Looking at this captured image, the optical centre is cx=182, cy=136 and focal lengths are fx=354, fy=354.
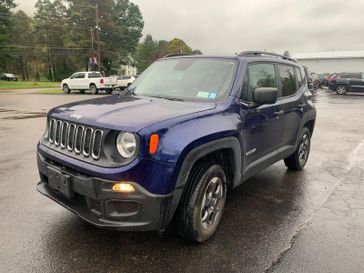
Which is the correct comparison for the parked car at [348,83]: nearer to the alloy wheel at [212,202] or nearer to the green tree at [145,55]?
the alloy wheel at [212,202]

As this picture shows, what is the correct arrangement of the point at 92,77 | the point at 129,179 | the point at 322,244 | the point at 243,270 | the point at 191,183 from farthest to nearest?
the point at 92,77 → the point at 322,244 → the point at 191,183 → the point at 243,270 → the point at 129,179

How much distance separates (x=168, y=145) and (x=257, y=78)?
1.98m

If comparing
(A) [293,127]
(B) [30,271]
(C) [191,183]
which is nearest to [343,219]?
(A) [293,127]

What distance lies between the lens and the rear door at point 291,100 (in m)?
5.06

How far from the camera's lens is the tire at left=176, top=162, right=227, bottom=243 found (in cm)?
327

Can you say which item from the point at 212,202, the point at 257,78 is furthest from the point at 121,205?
the point at 257,78

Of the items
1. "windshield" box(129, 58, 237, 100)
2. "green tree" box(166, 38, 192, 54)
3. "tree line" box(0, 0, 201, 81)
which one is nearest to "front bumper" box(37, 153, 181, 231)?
"windshield" box(129, 58, 237, 100)

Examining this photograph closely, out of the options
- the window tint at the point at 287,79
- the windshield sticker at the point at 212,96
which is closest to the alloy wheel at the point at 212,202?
the windshield sticker at the point at 212,96

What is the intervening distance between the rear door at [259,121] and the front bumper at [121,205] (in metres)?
1.32

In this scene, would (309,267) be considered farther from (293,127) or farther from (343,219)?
(293,127)

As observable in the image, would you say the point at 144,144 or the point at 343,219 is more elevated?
the point at 144,144

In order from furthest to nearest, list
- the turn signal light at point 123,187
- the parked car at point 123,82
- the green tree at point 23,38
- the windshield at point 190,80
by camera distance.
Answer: the green tree at point 23,38, the parked car at point 123,82, the windshield at point 190,80, the turn signal light at point 123,187

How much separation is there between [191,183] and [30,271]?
61.6 inches

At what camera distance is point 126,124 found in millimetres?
2955
